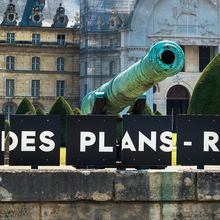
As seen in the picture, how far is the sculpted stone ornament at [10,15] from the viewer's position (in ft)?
154

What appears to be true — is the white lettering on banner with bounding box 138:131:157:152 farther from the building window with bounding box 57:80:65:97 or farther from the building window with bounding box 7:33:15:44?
the building window with bounding box 7:33:15:44

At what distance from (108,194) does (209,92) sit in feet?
33.3

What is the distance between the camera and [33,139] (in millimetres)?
6195

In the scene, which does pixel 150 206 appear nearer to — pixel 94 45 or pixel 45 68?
pixel 94 45

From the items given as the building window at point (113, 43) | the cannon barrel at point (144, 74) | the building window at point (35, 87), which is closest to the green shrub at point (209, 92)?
the cannon barrel at point (144, 74)

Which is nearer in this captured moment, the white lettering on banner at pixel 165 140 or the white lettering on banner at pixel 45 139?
the white lettering on banner at pixel 45 139

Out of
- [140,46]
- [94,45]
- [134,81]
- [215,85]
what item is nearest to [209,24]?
[140,46]

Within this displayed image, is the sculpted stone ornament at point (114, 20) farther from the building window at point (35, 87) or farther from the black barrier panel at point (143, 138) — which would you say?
the black barrier panel at point (143, 138)

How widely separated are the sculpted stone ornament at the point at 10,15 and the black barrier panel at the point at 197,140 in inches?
1689

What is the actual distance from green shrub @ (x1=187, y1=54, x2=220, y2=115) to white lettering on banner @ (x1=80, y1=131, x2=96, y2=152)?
9707 millimetres

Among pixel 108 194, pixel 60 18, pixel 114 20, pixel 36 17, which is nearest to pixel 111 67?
pixel 114 20

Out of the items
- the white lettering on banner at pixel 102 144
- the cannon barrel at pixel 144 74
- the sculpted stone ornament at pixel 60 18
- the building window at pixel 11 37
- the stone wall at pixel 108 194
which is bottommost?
the stone wall at pixel 108 194

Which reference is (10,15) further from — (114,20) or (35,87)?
(114,20)

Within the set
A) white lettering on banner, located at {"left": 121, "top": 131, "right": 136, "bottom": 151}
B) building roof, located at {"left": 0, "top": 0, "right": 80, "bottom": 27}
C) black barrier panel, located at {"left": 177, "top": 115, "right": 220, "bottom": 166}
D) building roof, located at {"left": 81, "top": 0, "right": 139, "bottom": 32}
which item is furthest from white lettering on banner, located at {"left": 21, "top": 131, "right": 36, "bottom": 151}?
building roof, located at {"left": 0, "top": 0, "right": 80, "bottom": 27}
